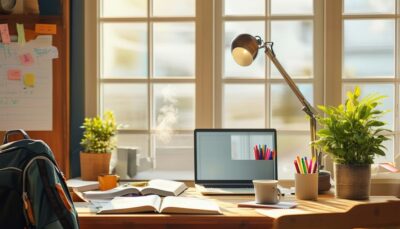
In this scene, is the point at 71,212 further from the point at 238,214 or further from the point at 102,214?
the point at 238,214

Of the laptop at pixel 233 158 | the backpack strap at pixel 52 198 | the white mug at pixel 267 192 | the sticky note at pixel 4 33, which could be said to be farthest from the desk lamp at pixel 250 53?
the backpack strap at pixel 52 198

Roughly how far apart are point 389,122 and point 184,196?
4.19 ft

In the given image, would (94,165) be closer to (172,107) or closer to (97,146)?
(97,146)

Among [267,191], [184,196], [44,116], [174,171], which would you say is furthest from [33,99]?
[267,191]

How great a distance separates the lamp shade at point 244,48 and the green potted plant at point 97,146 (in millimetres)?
806

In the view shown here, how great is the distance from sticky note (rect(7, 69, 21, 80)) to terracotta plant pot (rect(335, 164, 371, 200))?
1725 millimetres

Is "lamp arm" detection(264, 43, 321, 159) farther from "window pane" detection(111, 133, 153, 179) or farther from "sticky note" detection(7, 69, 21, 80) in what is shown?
"sticky note" detection(7, 69, 21, 80)

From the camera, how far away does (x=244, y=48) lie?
2.83m

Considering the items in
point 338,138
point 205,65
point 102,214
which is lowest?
point 102,214

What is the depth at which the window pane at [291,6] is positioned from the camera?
335cm

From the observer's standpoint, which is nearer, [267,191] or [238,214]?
[238,214]

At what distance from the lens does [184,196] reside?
8.86 ft

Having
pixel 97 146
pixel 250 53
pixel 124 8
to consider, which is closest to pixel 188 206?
pixel 250 53

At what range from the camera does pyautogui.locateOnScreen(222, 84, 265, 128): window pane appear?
3359 millimetres
